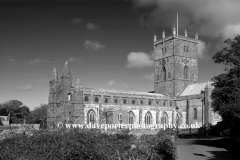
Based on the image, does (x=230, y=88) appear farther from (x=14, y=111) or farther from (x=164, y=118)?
(x=14, y=111)

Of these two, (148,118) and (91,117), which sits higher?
(91,117)

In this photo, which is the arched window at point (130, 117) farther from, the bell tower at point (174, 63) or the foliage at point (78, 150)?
the foliage at point (78, 150)

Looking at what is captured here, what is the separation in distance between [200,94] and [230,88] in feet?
122

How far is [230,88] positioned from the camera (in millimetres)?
28016

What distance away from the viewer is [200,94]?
211ft

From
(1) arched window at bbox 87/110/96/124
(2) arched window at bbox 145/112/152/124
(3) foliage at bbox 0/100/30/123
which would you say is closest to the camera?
(1) arched window at bbox 87/110/96/124

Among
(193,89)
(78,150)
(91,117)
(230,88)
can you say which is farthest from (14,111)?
(78,150)

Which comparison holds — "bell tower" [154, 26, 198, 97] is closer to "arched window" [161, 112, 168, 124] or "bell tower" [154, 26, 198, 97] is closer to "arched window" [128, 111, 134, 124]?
"arched window" [161, 112, 168, 124]

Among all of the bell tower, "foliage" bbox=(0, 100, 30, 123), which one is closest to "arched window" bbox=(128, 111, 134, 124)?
the bell tower

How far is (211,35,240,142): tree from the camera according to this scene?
26750mm

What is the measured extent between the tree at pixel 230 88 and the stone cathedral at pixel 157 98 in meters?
14.6

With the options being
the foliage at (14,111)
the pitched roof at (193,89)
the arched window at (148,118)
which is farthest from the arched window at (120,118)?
the foliage at (14,111)

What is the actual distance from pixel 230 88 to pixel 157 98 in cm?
3983

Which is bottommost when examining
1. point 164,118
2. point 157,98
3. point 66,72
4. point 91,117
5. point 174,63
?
point 164,118
